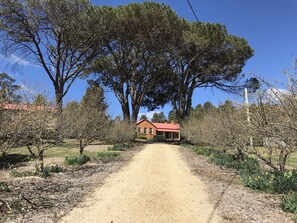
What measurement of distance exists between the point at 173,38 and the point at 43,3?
1247 cm

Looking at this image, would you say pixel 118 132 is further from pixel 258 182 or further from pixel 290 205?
pixel 290 205

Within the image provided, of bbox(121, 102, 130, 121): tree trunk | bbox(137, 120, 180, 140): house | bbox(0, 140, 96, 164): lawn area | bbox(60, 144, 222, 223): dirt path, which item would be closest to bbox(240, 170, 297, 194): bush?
bbox(60, 144, 222, 223): dirt path

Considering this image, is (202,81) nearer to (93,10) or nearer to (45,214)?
(93,10)

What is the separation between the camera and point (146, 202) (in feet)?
20.6

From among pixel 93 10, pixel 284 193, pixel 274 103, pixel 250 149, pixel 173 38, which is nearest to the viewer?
pixel 274 103

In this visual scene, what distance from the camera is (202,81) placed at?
3500 centimetres

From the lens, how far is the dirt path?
529 centimetres

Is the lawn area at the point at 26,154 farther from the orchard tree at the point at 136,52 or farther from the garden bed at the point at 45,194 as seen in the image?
the orchard tree at the point at 136,52

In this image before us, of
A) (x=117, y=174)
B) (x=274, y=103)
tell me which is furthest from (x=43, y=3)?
(x=274, y=103)

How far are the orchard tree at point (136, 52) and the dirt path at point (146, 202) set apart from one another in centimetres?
2007

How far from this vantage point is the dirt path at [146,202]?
529 centimetres

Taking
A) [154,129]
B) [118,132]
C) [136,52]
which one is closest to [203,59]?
[136,52]

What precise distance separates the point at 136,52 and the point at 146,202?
24924mm

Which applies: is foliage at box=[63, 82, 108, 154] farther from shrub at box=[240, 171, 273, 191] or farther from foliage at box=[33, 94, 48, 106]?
shrub at box=[240, 171, 273, 191]
